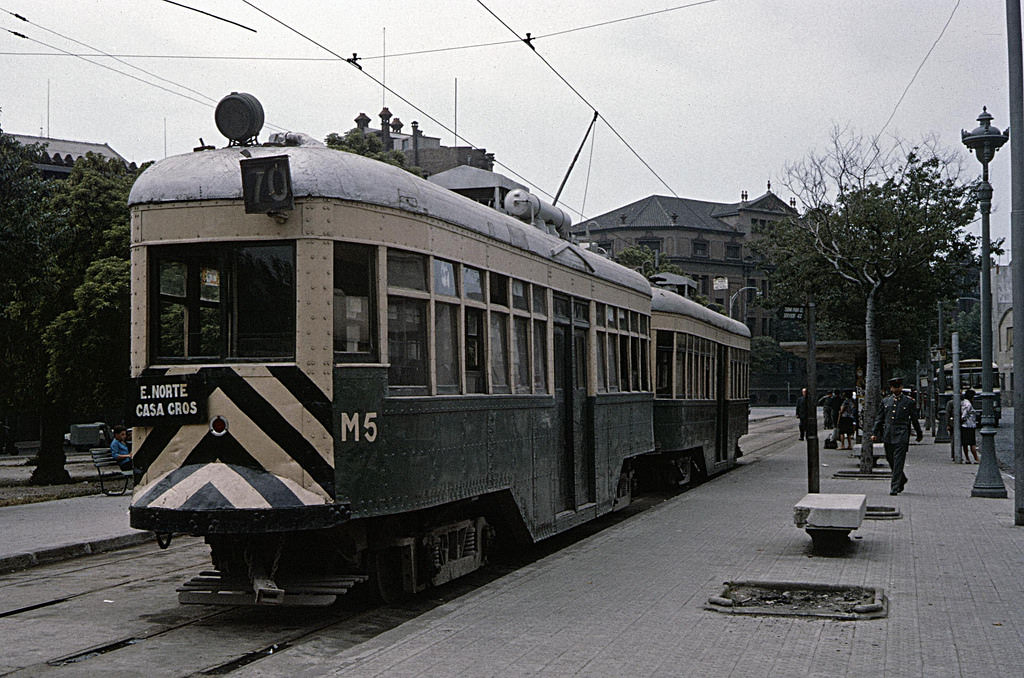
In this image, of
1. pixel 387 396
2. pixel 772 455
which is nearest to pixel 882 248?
pixel 772 455

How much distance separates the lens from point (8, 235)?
57.8ft

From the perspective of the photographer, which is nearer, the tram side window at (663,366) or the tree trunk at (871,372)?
the tram side window at (663,366)

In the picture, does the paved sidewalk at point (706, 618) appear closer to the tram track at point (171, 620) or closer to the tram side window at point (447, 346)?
the tram track at point (171, 620)

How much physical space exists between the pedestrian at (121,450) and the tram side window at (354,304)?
39.8 feet

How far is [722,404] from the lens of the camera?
72.4 feet

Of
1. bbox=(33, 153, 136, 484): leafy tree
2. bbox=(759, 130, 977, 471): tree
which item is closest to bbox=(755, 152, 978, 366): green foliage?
bbox=(759, 130, 977, 471): tree

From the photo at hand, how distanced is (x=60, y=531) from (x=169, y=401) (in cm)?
674

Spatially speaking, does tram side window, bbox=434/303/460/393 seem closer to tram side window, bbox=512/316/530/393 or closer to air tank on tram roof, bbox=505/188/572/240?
tram side window, bbox=512/316/530/393

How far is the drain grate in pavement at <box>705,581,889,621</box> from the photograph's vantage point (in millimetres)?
7902

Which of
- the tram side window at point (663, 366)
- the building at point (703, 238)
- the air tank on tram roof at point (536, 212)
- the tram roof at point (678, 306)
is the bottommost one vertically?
the tram side window at point (663, 366)

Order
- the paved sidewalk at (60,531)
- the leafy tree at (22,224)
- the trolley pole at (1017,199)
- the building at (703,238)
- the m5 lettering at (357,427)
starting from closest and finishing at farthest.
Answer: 1. the m5 lettering at (357,427)
2. the paved sidewalk at (60,531)
3. the trolley pole at (1017,199)
4. the leafy tree at (22,224)
5. the building at (703,238)

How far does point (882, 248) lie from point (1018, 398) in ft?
38.2

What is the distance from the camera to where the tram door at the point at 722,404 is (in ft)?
71.1

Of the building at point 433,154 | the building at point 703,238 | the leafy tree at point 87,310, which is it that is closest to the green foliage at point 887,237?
the leafy tree at point 87,310
